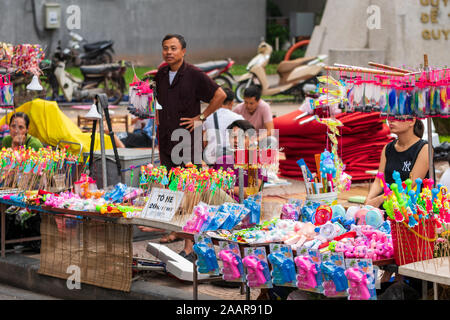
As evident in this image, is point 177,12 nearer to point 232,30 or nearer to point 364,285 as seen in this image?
point 232,30

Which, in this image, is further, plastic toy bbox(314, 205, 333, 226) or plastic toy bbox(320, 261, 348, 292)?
plastic toy bbox(314, 205, 333, 226)

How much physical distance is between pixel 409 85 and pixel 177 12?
21010 mm

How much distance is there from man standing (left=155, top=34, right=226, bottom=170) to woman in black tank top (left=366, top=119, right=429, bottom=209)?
1.45 meters

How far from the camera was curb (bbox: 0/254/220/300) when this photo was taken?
17.3ft

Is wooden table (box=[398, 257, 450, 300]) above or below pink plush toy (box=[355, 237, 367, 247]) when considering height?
below

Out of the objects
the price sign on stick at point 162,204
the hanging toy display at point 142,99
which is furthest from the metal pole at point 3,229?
the price sign on stick at point 162,204

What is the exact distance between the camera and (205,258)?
171 inches

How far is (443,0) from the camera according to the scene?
1299 centimetres

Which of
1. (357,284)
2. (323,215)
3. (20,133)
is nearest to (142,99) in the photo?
(20,133)

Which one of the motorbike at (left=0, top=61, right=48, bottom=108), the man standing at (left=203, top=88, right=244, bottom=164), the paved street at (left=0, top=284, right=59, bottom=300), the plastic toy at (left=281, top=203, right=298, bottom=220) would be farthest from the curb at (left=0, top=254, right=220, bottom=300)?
the motorbike at (left=0, top=61, right=48, bottom=108)

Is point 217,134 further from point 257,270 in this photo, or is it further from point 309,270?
point 309,270

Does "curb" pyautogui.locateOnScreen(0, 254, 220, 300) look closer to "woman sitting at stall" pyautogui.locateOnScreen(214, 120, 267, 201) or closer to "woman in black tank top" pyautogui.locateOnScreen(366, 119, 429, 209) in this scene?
"woman sitting at stall" pyautogui.locateOnScreen(214, 120, 267, 201)

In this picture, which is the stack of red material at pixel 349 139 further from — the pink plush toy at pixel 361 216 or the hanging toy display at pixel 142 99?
the pink plush toy at pixel 361 216

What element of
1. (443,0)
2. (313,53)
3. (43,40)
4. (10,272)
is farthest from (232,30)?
(10,272)
